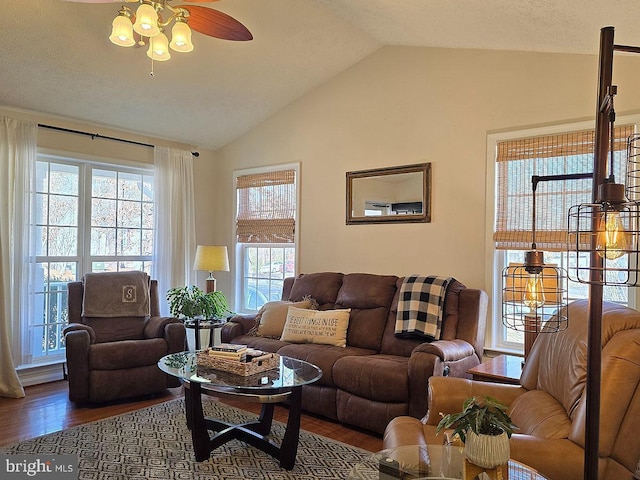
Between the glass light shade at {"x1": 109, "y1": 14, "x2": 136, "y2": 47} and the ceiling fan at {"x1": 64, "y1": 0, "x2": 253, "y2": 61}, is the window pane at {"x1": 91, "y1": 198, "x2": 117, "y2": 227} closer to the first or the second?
the ceiling fan at {"x1": 64, "y1": 0, "x2": 253, "y2": 61}

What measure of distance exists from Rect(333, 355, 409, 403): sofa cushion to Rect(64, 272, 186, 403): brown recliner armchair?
64.5 inches

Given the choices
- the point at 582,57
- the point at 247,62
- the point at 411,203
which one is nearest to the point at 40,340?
the point at 247,62

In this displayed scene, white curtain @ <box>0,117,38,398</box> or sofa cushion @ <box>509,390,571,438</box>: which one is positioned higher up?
white curtain @ <box>0,117,38,398</box>

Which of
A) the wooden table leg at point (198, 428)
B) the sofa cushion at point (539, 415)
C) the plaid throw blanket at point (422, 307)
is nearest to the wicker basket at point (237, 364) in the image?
the wooden table leg at point (198, 428)

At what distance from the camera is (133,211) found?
5164 mm

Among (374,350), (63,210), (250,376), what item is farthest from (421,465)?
(63,210)

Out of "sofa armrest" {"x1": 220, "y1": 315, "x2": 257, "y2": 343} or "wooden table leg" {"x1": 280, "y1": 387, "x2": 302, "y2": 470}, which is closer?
"wooden table leg" {"x1": 280, "y1": 387, "x2": 302, "y2": 470}

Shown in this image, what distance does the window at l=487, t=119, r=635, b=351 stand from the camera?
328 centimetres

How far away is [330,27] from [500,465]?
351 centimetres

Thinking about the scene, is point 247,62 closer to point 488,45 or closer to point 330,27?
point 330,27

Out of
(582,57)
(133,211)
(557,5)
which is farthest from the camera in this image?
(133,211)

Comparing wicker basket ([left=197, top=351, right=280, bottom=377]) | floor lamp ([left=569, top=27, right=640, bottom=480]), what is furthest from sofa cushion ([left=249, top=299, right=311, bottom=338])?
floor lamp ([left=569, top=27, right=640, bottom=480])

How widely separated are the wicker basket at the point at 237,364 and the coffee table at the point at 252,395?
0.03m

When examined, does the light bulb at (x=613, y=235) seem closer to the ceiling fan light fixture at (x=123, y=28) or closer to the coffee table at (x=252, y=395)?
the coffee table at (x=252, y=395)
